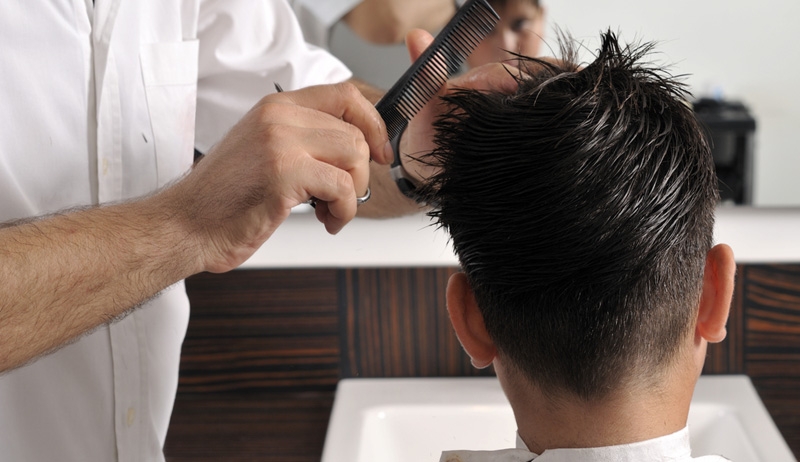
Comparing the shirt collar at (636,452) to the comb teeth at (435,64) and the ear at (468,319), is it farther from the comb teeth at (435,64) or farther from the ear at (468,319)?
the comb teeth at (435,64)

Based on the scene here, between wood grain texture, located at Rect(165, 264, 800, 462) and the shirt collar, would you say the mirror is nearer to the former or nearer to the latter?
wood grain texture, located at Rect(165, 264, 800, 462)

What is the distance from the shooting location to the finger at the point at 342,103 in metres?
0.96

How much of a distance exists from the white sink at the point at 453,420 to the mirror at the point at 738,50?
454 millimetres

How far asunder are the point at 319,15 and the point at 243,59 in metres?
0.37

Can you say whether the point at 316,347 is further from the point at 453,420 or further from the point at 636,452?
the point at 636,452

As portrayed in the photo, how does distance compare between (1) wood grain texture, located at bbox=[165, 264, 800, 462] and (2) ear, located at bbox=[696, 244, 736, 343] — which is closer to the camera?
(2) ear, located at bbox=[696, 244, 736, 343]

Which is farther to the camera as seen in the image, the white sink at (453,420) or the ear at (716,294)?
the white sink at (453,420)

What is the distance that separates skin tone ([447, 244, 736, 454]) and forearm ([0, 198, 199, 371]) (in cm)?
36

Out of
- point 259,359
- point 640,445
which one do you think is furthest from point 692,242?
point 259,359

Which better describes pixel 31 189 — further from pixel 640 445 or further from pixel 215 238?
pixel 640 445

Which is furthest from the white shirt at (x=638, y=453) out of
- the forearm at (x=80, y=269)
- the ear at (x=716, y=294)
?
the forearm at (x=80, y=269)

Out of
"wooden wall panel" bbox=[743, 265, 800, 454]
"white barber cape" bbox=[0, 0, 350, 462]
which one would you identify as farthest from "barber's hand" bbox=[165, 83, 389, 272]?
"wooden wall panel" bbox=[743, 265, 800, 454]

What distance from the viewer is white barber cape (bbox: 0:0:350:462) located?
1141 millimetres

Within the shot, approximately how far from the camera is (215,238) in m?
0.93
